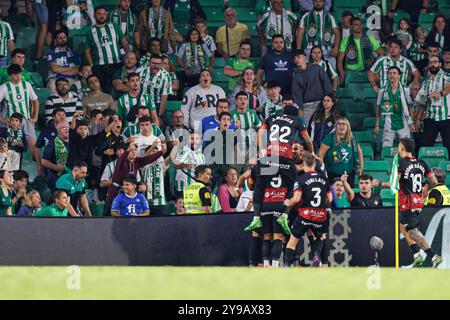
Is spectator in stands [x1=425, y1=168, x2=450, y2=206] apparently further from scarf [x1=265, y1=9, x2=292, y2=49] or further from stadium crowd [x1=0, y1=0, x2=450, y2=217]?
scarf [x1=265, y1=9, x2=292, y2=49]

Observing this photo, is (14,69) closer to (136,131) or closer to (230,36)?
(136,131)

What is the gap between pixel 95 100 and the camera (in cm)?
2241

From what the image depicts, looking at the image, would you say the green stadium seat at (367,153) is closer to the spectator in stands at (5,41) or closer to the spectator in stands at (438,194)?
the spectator in stands at (438,194)

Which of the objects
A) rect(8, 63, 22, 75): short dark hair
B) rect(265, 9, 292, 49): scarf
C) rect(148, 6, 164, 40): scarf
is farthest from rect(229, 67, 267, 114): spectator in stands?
rect(8, 63, 22, 75): short dark hair

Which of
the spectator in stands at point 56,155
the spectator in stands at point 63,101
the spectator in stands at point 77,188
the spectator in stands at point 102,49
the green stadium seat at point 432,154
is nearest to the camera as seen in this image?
the spectator in stands at point 77,188

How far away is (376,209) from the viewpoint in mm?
19812

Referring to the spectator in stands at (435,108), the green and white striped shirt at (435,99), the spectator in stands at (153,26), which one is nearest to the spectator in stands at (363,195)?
the spectator in stands at (435,108)

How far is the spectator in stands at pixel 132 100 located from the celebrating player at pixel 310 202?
14.0 ft

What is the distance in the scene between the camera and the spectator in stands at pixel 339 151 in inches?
843

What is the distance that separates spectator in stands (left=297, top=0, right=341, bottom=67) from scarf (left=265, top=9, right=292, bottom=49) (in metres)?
0.21
